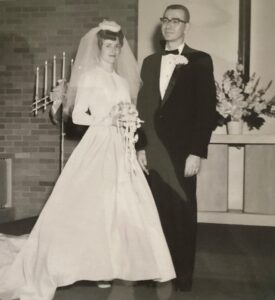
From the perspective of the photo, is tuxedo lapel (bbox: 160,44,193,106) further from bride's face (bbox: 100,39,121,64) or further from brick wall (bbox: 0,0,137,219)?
brick wall (bbox: 0,0,137,219)

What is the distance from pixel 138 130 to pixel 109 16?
2885mm

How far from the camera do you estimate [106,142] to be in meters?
3.01

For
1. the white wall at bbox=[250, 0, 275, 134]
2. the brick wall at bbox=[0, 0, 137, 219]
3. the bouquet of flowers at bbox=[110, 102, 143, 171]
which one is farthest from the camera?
the brick wall at bbox=[0, 0, 137, 219]

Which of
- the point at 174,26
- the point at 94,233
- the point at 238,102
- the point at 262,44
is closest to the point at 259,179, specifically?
the point at 238,102

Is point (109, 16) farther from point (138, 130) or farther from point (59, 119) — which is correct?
point (138, 130)

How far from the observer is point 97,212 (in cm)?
286

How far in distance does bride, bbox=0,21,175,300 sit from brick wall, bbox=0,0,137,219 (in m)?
2.82

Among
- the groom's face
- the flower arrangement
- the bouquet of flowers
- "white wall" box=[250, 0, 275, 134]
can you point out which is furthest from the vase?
the bouquet of flowers

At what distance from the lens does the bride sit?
2.78 meters

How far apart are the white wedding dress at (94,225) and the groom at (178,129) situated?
9.3 inches

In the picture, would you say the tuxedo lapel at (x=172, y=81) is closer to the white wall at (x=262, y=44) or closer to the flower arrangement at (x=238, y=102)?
the flower arrangement at (x=238, y=102)

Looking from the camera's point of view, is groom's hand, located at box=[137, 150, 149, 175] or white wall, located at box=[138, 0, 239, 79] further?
Result: white wall, located at box=[138, 0, 239, 79]

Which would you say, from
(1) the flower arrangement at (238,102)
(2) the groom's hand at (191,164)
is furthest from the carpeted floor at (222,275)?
(1) the flower arrangement at (238,102)

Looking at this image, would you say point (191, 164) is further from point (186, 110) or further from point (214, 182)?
point (214, 182)
